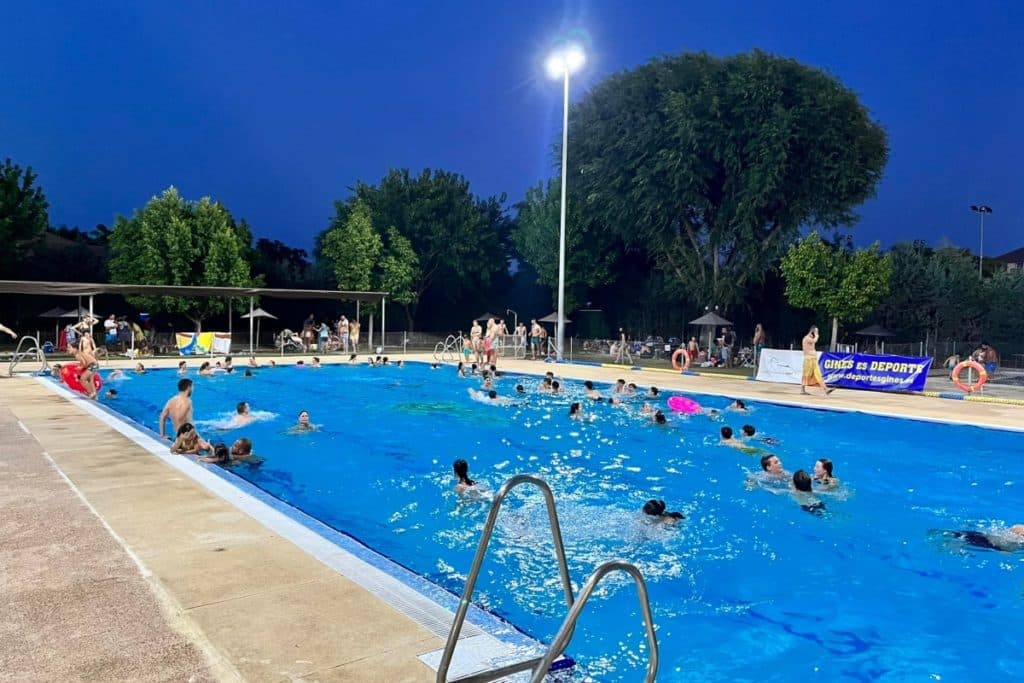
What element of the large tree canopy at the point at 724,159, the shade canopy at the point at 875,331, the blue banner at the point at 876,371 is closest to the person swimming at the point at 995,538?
the blue banner at the point at 876,371

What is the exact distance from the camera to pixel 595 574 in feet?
8.54

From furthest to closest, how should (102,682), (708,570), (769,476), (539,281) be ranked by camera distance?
(539,281) < (769,476) < (708,570) < (102,682)

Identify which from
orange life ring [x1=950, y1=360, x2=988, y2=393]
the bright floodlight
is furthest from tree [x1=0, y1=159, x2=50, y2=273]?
orange life ring [x1=950, y1=360, x2=988, y2=393]

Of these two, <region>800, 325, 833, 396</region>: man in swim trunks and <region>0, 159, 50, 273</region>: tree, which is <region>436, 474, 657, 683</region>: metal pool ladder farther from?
<region>0, 159, 50, 273</region>: tree

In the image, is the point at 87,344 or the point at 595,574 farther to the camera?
the point at 87,344

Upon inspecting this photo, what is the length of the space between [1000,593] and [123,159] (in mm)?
142991

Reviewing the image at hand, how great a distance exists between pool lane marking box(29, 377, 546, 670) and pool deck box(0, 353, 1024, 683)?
0.28ft

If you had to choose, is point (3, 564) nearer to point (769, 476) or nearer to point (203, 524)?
point (203, 524)

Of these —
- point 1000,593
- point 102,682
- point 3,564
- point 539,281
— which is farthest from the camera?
point 539,281

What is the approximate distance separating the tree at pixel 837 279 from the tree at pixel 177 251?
2307 cm

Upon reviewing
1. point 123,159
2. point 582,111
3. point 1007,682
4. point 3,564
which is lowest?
point 1007,682

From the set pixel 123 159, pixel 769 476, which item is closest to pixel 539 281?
pixel 769 476

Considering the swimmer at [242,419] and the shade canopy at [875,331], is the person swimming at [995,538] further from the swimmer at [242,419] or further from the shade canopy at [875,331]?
the shade canopy at [875,331]

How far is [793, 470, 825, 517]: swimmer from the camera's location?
8.55 meters
